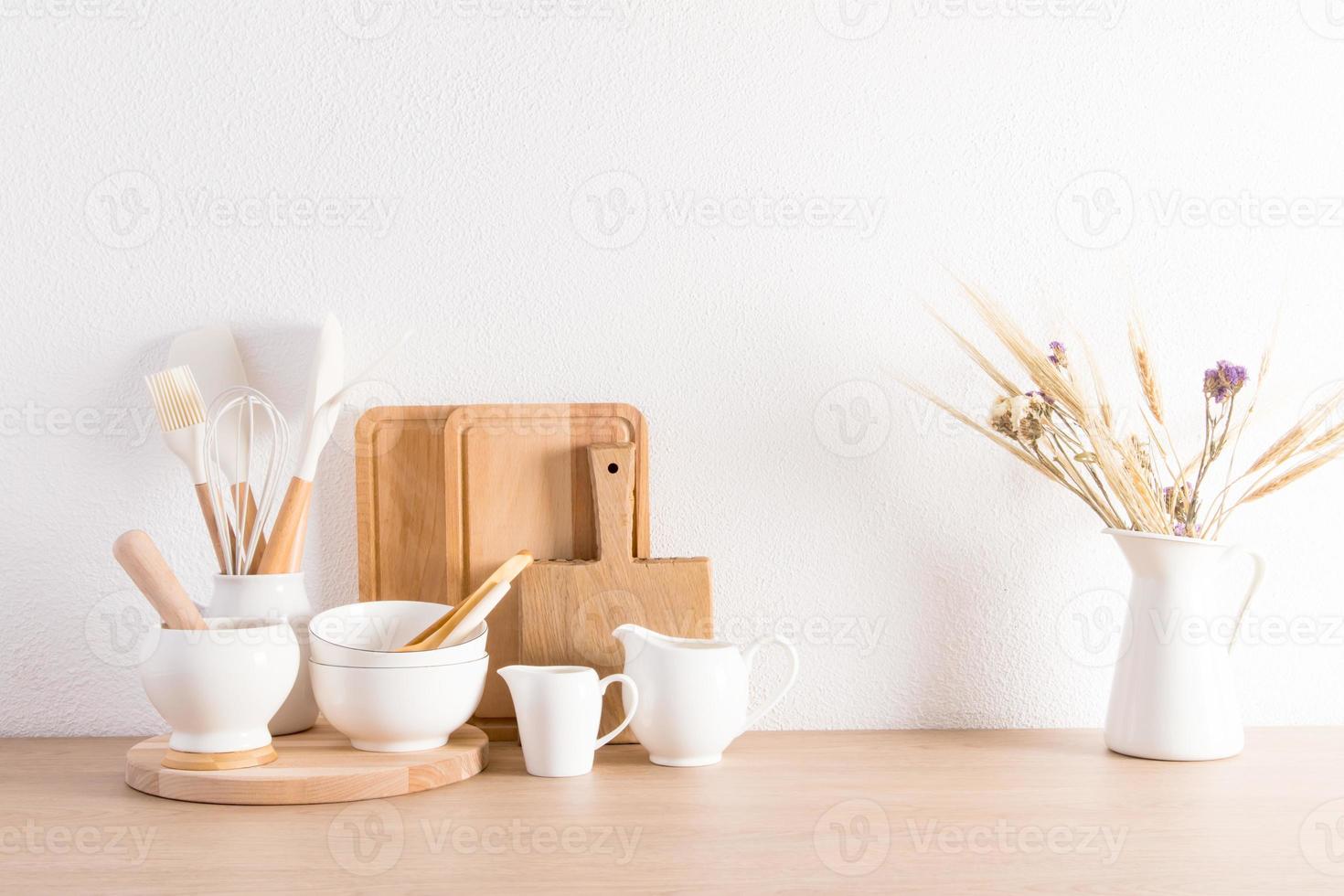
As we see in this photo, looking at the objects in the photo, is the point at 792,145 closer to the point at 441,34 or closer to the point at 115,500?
the point at 441,34

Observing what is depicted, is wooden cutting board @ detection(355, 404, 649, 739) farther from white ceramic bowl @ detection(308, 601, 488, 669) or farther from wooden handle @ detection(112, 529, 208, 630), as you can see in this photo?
wooden handle @ detection(112, 529, 208, 630)

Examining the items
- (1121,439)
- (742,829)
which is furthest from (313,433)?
(1121,439)

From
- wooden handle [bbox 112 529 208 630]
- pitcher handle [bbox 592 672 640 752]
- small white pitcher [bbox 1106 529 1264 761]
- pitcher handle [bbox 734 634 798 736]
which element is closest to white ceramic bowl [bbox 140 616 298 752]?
wooden handle [bbox 112 529 208 630]

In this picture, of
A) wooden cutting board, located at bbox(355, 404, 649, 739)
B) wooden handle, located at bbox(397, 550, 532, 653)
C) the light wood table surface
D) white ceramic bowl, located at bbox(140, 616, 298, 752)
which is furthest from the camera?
wooden cutting board, located at bbox(355, 404, 649, 739)

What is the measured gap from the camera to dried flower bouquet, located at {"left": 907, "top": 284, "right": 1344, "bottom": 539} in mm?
930

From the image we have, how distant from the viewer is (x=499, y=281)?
3.36 ft

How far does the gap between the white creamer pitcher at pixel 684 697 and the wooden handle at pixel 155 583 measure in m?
0.35

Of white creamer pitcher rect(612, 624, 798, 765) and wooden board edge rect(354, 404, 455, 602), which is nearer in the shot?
white creamer pitcher rect(612, 624, 798, 765)

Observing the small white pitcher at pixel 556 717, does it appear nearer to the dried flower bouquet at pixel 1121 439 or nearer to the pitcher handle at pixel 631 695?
the pitcher handle at pixel 631 695

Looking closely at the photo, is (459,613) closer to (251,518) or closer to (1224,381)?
(251,518)

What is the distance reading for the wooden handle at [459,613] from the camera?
884 mm

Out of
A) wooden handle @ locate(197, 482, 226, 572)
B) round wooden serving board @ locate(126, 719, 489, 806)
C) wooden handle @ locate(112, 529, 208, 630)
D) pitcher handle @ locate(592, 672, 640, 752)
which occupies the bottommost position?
round wooden serving board @ locate(126, 719, 489, 806)

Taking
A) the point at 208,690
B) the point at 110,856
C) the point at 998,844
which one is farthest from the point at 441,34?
the point at 998,844

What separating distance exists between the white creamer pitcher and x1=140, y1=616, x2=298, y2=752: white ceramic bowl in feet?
0.93
